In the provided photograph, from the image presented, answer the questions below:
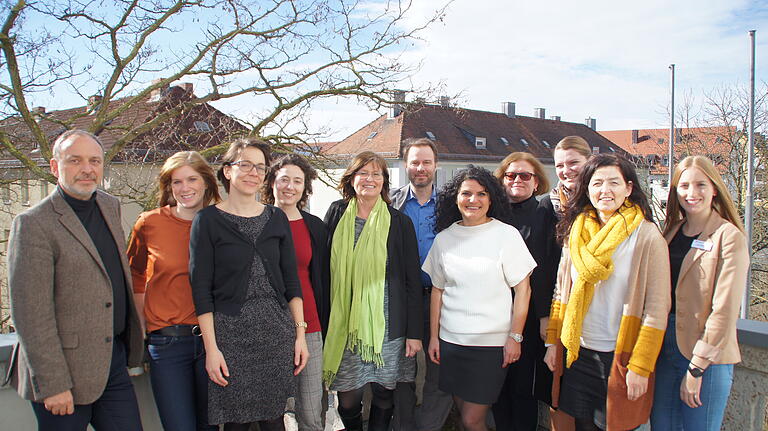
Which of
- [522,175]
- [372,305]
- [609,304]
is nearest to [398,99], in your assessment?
[522,175]

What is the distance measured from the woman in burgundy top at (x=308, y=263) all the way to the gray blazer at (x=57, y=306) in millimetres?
1041

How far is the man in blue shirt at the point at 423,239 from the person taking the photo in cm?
354

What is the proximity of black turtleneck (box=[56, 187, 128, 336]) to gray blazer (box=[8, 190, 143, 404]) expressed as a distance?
6cm

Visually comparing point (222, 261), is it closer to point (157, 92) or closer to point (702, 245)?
point (702, 245)

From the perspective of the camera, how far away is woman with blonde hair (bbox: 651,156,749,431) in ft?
8.26

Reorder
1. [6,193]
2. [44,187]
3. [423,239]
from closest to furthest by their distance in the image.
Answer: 1. [423,239]
2. [6,193]
3. [44,187]

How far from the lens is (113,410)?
252cm

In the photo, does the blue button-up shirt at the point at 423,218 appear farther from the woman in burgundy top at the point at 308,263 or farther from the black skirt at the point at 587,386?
the black skirt at the point at 587,386

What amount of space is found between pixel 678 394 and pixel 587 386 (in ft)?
1.48

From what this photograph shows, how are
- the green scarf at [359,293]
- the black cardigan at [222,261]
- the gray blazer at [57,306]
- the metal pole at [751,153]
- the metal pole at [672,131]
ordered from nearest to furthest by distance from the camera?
the gray blazer at [57,306], the black cardigan at [222,261], the green scarf at [359,293], the metal pole at [751,153], the metal pole at [672,131]

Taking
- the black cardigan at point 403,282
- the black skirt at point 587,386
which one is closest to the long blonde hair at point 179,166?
the black cardigan at point 403,282

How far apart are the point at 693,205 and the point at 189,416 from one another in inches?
111

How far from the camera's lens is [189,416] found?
2.71 meters

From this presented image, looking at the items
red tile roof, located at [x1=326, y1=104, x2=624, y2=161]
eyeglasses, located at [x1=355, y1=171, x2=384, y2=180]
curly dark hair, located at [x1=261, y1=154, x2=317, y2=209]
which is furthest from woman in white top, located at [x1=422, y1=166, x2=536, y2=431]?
red tile roof, located at [x1=326, y1=104, x2=624, y2=161]
